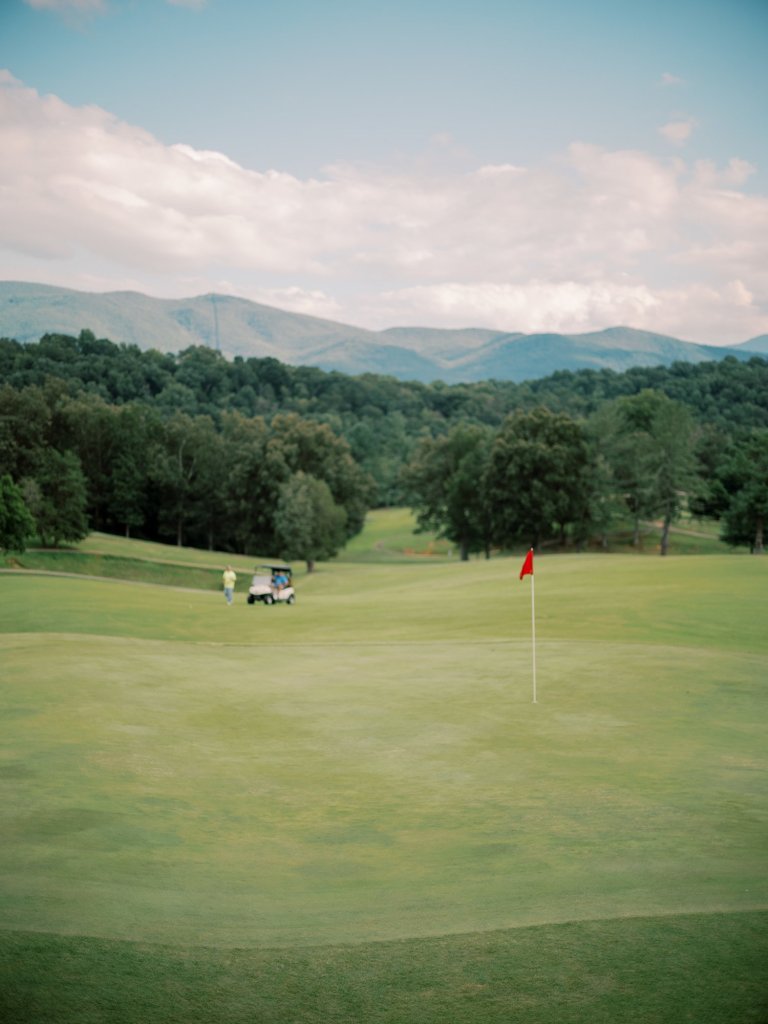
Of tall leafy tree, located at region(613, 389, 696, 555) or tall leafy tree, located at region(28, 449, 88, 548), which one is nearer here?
tall leafy tree, located at region(28, 449, 88, 548)

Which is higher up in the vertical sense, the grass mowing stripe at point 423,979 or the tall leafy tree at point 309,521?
the tall leafy tree at point 309,521

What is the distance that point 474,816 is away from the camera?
1023 cm

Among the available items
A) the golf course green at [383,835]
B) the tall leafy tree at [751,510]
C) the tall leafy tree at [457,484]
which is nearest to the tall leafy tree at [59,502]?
the tall leafy tree at [457,484]

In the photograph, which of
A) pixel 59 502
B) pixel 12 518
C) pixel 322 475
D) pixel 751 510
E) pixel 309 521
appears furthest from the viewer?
pixel 322 475

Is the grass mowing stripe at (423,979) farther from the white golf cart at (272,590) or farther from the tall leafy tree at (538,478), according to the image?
the tall leafy tree at (538,478)

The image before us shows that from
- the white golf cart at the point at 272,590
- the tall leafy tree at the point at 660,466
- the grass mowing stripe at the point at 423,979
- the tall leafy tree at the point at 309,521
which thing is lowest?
the white golf cart at the point at 272,590

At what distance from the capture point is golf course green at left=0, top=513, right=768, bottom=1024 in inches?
232

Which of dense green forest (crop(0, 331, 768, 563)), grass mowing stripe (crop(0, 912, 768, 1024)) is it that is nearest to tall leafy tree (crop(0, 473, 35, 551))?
dense green forest (crop(0, 331, 768, 563))

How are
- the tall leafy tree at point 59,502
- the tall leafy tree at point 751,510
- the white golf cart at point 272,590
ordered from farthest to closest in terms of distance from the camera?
the tall leafy tree at point 751,510 < the tall leafy tree at point 59,502 < the white golf cart at point 272,590

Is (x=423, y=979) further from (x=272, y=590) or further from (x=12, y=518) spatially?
(x=12, y=518)

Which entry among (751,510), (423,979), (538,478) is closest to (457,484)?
(538,478)

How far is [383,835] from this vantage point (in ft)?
31.5

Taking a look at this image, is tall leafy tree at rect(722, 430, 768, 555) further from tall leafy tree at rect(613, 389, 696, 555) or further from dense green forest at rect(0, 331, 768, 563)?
tall leafy tree at rect(613, 389, 696, 555)

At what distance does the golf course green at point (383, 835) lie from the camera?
19.3 ft
